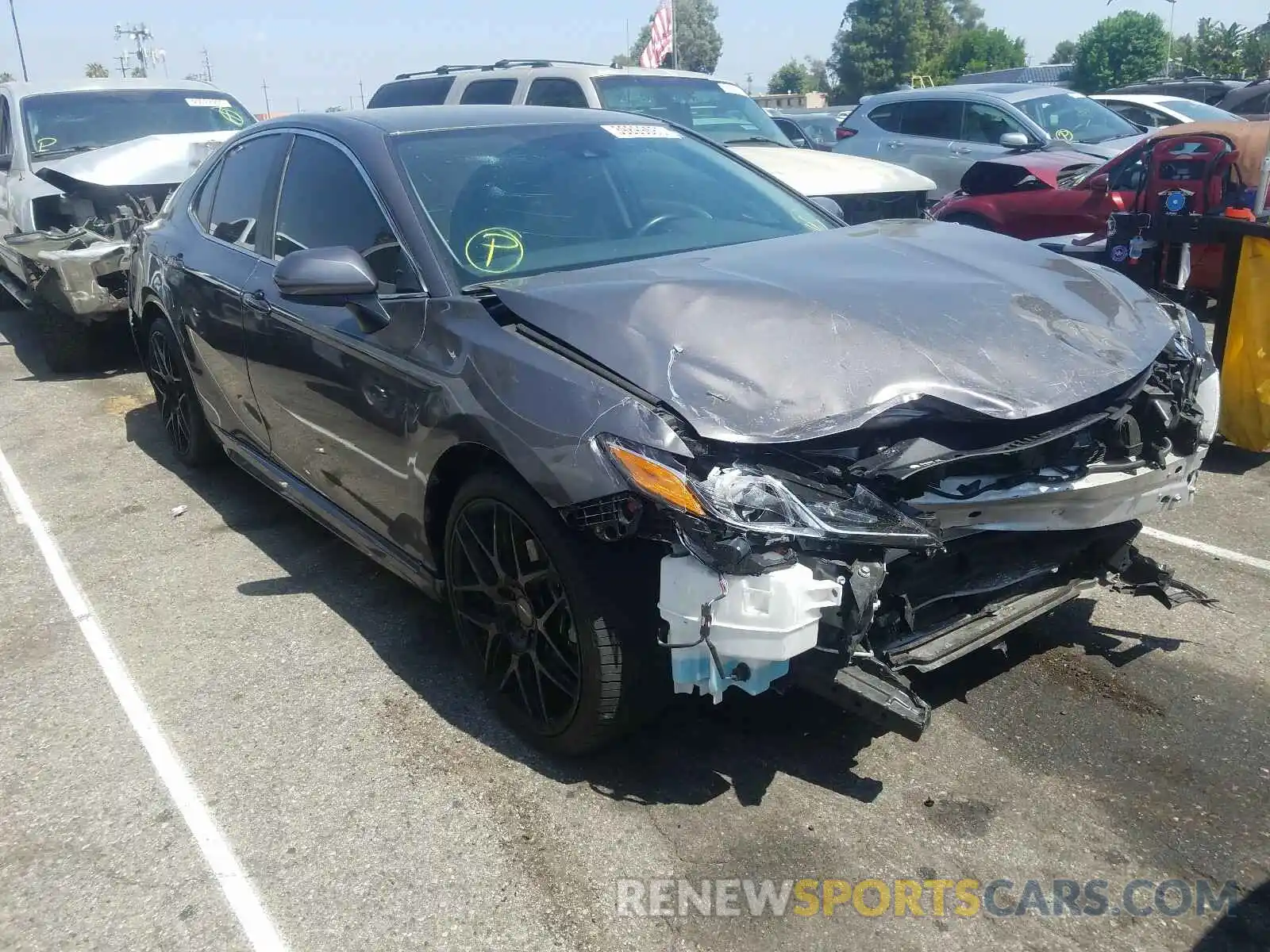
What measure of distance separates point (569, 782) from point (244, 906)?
89 cm

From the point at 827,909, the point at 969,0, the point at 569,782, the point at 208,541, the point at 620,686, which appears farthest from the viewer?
the point at 969,0

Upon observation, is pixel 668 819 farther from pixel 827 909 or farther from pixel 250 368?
pixel 250 368

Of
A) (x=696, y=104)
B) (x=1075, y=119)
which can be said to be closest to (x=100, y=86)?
(x=696, y=104)

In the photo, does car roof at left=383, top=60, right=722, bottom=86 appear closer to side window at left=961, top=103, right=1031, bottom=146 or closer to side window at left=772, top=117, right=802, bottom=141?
side window at left=961, top=103, right=1031, bottom=146

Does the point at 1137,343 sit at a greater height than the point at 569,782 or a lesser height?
greater

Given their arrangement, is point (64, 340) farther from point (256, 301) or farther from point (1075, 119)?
point (1075, 119)

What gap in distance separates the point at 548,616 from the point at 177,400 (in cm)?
354

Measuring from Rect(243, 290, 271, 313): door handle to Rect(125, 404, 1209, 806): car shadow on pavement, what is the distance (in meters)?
1.09

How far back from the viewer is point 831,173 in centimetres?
827

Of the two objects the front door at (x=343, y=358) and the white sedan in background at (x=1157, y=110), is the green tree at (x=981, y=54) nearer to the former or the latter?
the white sedan in background at (x=1157, y=110)

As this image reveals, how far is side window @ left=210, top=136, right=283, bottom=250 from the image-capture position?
450 centimetres

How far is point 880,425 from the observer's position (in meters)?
2.73

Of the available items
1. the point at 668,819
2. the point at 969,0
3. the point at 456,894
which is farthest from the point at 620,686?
the point at 969,0

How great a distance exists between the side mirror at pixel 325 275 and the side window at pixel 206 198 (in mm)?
1889
